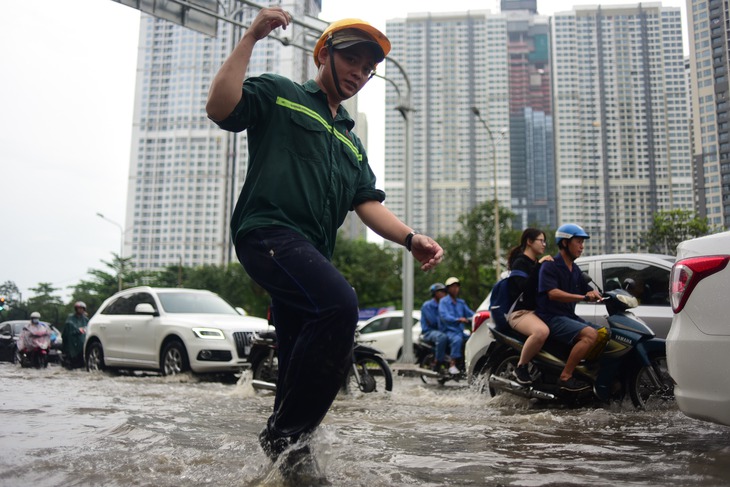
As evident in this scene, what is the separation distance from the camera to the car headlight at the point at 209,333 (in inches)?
387

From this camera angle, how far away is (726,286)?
3.45m

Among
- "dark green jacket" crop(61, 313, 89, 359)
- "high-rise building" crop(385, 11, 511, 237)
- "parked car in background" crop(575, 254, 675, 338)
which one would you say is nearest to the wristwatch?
"parked car in background" crop(575, 254, 675, 338)

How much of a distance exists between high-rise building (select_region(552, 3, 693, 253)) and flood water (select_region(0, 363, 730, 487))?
45949 millimetres

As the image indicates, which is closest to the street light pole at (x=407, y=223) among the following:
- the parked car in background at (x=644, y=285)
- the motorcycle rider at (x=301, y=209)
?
the parked car in background at (x=644, y=285)

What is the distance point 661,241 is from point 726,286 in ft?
71.8

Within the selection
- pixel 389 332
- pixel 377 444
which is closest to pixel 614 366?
pixel 377 444

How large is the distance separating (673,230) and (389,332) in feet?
38.9

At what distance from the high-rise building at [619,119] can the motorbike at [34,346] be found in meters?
40.8

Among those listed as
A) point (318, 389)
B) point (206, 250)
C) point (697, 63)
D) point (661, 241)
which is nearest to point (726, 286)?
point (318, 389)

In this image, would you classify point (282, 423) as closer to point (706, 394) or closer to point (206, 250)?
point (706, 394)

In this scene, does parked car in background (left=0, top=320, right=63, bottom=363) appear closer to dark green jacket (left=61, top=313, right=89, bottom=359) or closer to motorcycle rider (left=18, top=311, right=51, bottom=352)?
motorcycle rider (left=18, top=311, right=51, bottom=352)

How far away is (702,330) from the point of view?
138 inches

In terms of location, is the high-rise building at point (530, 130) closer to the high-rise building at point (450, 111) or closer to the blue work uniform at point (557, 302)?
the high-rise building at point (450, 111)

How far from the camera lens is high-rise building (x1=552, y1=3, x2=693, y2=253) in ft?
168
